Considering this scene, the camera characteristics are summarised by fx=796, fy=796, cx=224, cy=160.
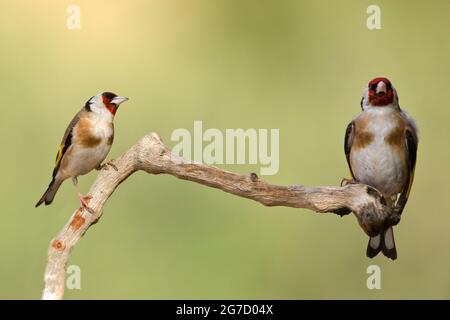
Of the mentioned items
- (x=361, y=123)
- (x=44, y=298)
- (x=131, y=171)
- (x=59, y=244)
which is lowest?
(x=44, y=298)

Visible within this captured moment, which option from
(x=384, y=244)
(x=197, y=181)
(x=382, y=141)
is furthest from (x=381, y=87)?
(x=197, y=181)

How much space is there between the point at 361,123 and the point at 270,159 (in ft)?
6.09

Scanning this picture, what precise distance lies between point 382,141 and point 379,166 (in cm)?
14

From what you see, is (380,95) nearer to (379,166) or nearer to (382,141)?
(382,141)

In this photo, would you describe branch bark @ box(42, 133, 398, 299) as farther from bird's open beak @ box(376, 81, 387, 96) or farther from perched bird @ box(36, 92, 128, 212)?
bird's open beak @ box(376, 81, 387, 96)

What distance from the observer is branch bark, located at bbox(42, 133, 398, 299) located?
417cm

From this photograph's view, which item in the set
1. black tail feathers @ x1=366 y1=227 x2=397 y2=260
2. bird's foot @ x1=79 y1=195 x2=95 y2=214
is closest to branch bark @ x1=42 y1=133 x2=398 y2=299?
bird's foot @ x1=79 y1=195 x2=95 y2=214

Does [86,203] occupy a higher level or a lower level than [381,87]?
lower

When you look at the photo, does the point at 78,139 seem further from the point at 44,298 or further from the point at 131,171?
the point at 44,298

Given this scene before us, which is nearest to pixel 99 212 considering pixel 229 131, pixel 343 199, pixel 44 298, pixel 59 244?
pixel 59 244

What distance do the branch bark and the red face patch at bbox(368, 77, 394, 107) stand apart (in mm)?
477

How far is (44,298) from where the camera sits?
13.3ft

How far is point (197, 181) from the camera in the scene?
4.21m

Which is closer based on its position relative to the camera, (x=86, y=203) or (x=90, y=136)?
(x=86, y=203)
